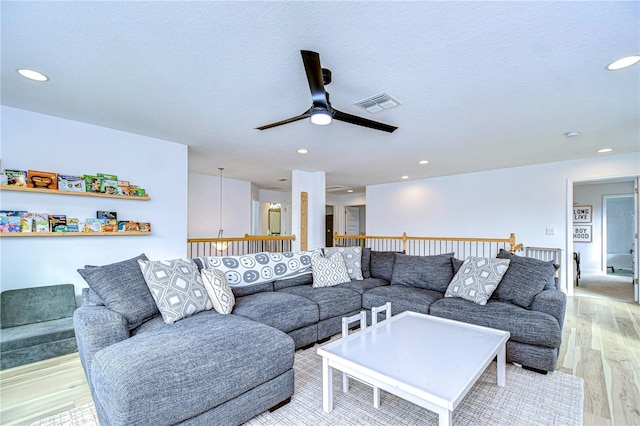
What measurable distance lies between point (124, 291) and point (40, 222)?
1736 mm

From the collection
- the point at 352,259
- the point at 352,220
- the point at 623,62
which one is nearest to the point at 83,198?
the point at 352,259

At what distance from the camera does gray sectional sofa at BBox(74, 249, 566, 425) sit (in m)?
1.41

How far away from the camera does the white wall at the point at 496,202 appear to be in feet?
16.7

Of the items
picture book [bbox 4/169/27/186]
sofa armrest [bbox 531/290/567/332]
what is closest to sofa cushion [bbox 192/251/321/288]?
picture book [bbox 4/169/27/186]

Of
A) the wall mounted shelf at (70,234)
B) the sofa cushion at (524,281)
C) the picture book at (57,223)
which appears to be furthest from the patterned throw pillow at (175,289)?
the sofa cushion at (524,281)

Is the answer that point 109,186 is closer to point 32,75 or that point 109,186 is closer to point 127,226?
point 127,226

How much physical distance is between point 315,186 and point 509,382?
4575 mm

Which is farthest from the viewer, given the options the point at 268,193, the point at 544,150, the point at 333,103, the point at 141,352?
the point at 268,193

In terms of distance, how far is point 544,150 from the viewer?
4.38m

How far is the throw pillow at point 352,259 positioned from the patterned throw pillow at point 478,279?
3.92 ft

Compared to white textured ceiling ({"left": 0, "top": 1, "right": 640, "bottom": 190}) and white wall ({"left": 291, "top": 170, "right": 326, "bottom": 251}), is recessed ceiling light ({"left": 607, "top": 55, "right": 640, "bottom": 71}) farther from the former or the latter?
white wall ({"left": 291, "top": 170, "right": 326, "bottom": 251})

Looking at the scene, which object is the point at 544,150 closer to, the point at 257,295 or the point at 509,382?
the point at 509,382

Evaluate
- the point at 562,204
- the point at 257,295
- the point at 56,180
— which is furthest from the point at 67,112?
the point at 562,204

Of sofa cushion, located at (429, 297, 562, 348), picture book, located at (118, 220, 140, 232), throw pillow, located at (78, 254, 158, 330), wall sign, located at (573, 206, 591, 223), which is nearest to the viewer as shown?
throw pillow, located at (78, 254, 158, 330)
